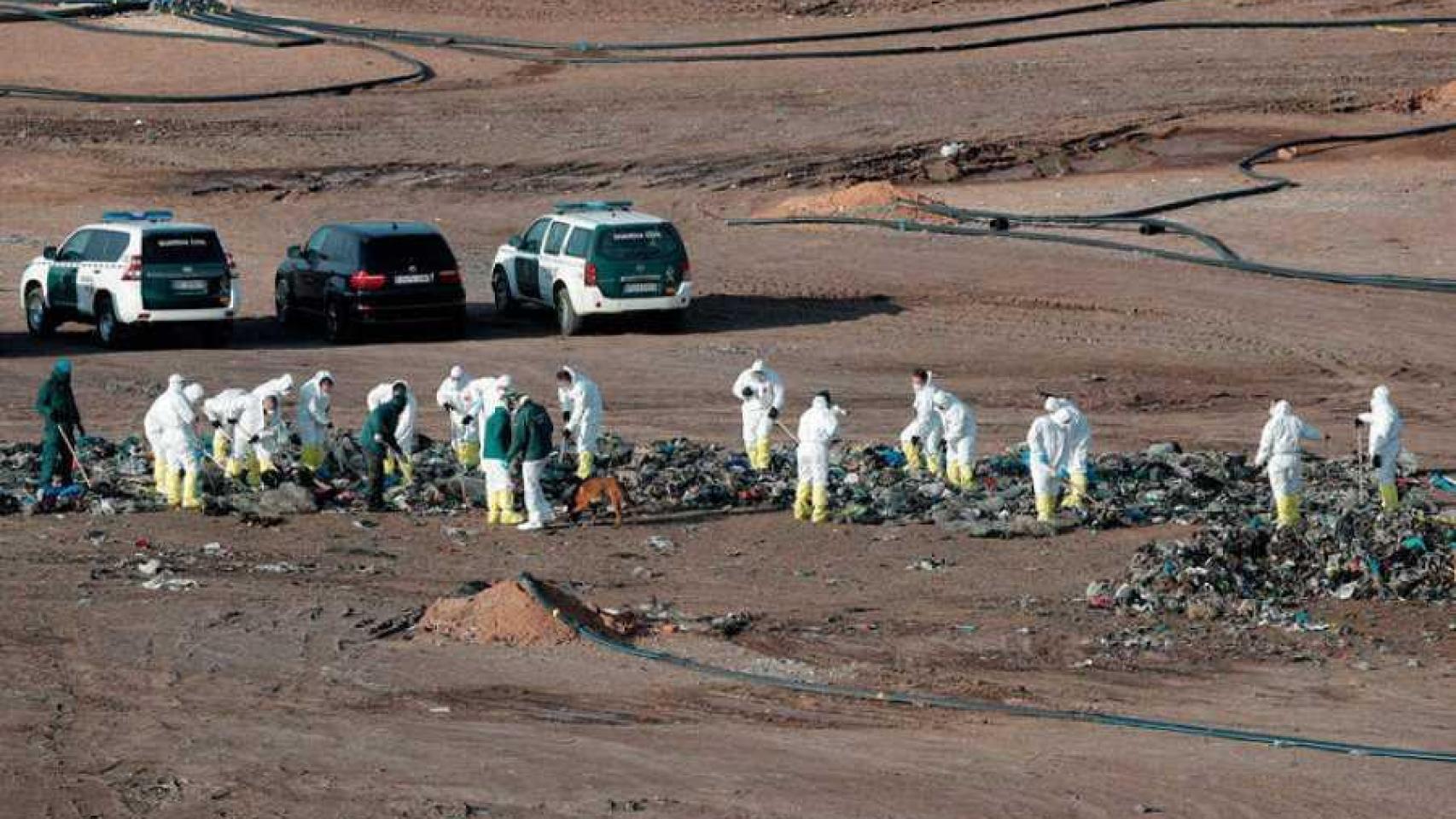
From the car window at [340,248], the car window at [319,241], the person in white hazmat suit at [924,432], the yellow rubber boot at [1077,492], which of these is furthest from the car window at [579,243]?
the yellow rubber boot at [1077,492]

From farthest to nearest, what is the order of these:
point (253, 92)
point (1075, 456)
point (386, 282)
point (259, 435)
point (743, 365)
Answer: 1. point (253, 92)
2. point (386, 282)
3. point (743, 365)
4. point (259, 435)
5. point (1075, 456)

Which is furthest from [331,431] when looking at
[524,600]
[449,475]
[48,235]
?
[48,235]

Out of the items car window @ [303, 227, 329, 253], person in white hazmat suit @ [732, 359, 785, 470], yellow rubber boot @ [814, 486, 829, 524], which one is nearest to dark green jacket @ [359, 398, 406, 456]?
person in white hazmat suit @ [732, 359, 785, 470]

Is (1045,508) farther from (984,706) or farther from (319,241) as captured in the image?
(319,241)

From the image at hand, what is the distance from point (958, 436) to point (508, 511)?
4477mm

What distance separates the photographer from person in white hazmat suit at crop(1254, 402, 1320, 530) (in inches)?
906

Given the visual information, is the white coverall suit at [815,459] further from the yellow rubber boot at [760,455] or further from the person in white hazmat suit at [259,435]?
the person in white hazmat suit at [259,435]

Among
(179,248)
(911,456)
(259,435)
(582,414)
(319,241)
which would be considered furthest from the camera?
(319,241)

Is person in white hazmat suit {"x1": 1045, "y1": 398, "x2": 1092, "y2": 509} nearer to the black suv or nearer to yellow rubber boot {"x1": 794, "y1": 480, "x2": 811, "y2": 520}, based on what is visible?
yellow rubber boot {"x1": 794, "y1": 480, "x2": 811, "y2": 520}

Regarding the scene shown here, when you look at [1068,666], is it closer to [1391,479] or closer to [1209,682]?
[1209,682]

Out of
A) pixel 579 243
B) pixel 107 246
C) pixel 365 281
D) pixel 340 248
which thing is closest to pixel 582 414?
pixel 365 281

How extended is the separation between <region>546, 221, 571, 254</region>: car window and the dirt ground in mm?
1244

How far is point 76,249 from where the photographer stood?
34.1m

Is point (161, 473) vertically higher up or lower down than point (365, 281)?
lower down
